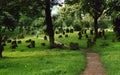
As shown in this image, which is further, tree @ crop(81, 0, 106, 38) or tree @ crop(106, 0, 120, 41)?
tree @ crop(81, 0, 106, 38)

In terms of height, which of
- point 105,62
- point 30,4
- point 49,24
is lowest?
point 105,62

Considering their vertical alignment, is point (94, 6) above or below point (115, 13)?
above

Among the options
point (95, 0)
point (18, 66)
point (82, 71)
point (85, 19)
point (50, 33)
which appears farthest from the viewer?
point (85, 19)

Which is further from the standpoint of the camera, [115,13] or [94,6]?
[94,6]

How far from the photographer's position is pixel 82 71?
2823 cm

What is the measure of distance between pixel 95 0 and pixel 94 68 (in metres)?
29.2

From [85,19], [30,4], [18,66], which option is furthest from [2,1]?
[85,19]

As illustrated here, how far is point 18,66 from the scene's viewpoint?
3203 cm

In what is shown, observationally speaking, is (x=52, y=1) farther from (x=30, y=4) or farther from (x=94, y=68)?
(x=94, y=68)

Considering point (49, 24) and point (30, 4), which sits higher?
point (30, 4)

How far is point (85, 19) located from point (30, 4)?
34.9 metres

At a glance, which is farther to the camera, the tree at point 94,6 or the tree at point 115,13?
the tree at point 94,6

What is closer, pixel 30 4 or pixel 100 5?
pixel 30 4

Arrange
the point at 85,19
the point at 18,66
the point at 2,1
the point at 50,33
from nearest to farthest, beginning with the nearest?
the point at 18,66
the point at 2,1
the point at 50,33
the point at 85,19
